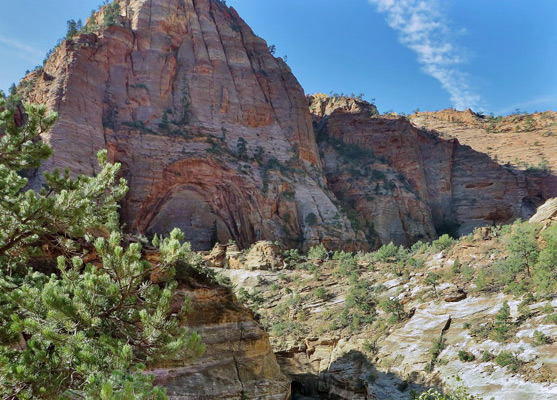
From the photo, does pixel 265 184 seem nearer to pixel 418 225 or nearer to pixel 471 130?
pixel 418 225

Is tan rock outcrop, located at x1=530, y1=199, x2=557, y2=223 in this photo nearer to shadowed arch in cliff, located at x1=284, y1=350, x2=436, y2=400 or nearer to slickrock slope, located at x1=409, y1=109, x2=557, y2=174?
shadowed arch in cliff, located at x1=284, y1=350, x2=436, y2=400

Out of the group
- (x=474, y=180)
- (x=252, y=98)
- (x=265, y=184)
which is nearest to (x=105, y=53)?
(x=252, y=98)

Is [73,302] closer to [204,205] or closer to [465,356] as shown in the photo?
[465,356]

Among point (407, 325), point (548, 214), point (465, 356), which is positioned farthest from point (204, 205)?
point (548, 214)

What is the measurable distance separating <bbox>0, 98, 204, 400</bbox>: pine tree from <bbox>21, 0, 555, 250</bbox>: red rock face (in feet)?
88.2

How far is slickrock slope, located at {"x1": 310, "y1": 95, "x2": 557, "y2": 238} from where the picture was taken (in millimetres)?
53344

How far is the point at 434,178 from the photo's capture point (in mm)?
59812

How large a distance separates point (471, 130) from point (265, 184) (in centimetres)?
4861

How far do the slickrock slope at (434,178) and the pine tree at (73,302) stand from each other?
45457 mm

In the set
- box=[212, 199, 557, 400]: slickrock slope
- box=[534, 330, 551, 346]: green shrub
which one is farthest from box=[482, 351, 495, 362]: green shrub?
box=[534, 330, 551, 346]: green shrub

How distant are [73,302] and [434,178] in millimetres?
59038

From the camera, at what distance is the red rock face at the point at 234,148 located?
3816cm

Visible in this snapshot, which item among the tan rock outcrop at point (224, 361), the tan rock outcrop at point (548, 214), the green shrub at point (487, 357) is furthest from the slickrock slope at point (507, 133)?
the tan rock outcrop at point (224, 361)

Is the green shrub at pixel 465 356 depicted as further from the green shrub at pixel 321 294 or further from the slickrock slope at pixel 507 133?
the slickrock slope at pixel 507 133
